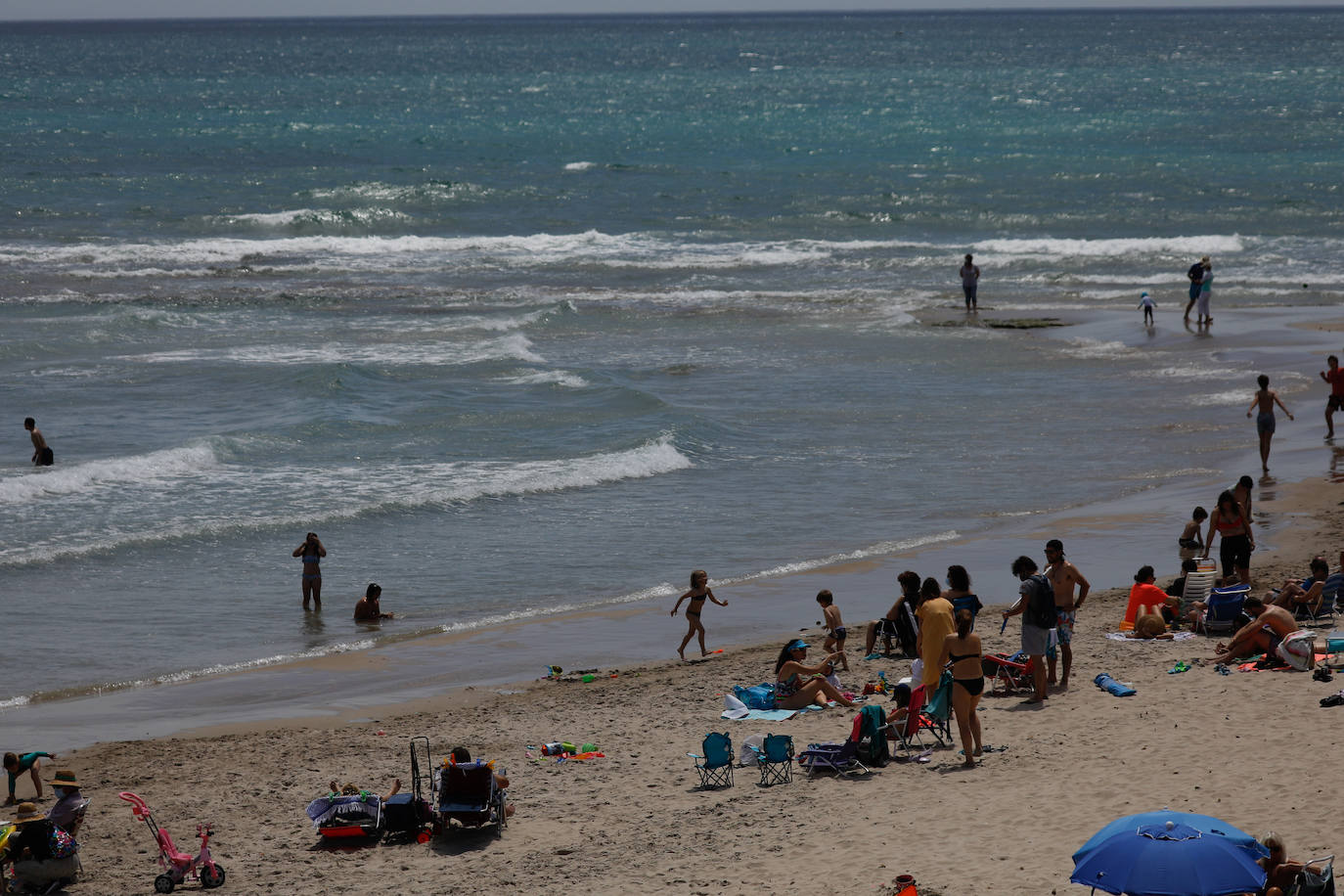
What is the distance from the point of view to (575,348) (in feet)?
97.3

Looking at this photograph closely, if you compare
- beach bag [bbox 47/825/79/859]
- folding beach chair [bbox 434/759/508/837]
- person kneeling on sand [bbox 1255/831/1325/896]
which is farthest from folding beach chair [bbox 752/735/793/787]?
beach bag [bbox 47/825/79/859]

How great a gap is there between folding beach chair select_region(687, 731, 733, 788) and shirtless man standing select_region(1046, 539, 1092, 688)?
305cm

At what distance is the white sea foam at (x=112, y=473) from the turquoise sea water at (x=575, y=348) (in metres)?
0.07

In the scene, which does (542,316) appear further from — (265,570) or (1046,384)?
(265,570)

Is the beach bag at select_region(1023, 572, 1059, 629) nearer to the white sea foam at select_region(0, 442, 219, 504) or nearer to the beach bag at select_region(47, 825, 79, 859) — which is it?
the beach bag at select_region(47, 825, 79, 859)

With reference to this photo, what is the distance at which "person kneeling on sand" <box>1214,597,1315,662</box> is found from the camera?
11.9 m

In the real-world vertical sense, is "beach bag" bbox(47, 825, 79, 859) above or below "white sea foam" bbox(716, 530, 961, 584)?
below

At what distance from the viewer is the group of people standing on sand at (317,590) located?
1509cm

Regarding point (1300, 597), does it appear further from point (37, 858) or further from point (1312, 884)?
point (37, 858)

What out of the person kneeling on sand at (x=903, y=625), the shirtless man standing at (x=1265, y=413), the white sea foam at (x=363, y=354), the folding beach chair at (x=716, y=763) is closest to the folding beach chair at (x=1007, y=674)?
the person kneeling on sand at (x=903, y=625)

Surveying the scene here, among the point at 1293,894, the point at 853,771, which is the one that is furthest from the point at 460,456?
the point at 1293,894

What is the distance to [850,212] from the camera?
48.1 meters

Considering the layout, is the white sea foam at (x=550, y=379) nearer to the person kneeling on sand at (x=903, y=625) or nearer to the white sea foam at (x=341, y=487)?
the white sea foam at (x=341, y=487)

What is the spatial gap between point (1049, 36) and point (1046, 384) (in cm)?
16447
